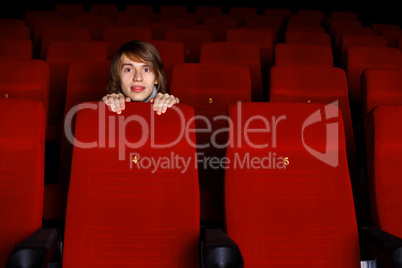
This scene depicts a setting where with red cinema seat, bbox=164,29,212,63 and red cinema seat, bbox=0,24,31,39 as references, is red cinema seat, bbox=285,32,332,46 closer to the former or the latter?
red cinema seat, bbox=164,29,212,63

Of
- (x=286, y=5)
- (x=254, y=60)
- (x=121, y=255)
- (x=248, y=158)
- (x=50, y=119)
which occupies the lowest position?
(x=121, y=255)

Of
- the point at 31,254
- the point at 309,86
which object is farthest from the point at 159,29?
the point at 31,254

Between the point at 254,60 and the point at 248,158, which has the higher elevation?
the point at 254,60

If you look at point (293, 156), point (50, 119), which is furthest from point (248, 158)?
point (50, 119)

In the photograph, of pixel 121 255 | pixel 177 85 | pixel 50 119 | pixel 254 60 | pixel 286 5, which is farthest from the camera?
pixel 286 5

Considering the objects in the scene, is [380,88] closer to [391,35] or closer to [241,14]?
[391,35]

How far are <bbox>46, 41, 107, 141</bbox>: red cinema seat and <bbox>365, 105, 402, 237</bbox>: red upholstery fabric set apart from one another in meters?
0.73

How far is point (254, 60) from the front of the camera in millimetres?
1081

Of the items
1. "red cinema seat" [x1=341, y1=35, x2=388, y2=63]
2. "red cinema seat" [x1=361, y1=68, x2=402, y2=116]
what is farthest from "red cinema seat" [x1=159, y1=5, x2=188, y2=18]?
"red cinema seat" [x1=361, y1=68, x2=402, y2=116]

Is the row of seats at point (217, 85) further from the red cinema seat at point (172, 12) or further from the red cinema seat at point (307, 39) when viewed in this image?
the red cinema seat at point (172, 12)

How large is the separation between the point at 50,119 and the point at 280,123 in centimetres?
63

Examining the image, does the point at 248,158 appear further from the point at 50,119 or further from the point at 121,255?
the point at 50,119

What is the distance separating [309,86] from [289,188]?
1.25ft

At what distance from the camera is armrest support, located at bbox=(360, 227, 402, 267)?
41cm
